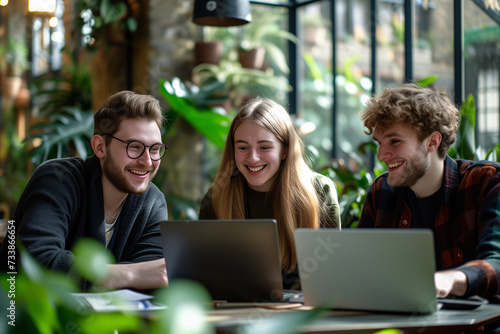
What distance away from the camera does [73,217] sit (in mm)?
2139

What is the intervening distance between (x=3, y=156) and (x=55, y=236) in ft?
26.7

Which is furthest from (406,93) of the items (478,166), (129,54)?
(129,54)

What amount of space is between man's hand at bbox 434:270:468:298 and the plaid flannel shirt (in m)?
0.04

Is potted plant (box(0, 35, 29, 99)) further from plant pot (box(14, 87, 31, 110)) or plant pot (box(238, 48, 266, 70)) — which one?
plant pot (box(238, 48, 266, 70))

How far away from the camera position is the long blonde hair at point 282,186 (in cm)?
218

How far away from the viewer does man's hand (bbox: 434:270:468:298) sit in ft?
4.91

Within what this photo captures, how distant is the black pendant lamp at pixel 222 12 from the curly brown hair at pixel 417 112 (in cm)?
125

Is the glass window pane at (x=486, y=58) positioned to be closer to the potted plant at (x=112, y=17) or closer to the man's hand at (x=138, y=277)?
the potted plant at (x=112, y=17)

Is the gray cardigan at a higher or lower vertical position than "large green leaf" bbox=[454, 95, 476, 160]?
lower

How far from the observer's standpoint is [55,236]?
1979mm

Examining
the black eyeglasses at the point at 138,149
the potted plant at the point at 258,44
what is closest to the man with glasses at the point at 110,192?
the black eyeglasses at the point at 138,149

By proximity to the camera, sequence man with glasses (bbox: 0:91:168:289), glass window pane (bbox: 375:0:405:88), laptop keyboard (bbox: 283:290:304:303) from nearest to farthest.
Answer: laptop keyboard (bbox: 283:290:304:303) < man with glasses (bbox: 0:91:168:289) < glass window pane (bbox: 375:0:405:88)

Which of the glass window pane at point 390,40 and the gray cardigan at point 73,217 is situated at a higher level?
the glass window pane at point 390,40

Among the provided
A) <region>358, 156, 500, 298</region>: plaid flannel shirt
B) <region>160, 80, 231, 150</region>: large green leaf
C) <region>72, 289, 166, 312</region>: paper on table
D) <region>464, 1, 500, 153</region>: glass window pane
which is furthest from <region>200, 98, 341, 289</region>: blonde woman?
<region>464, 1, 500, 153</region>: glass window pane
